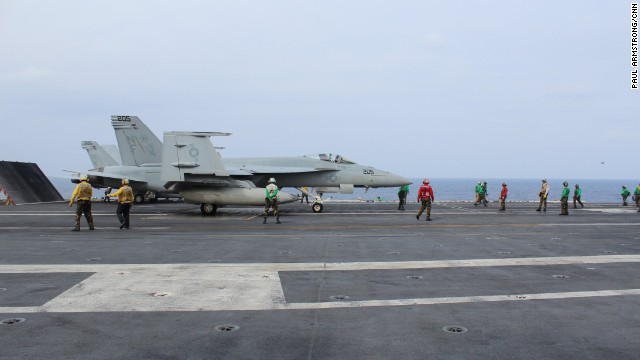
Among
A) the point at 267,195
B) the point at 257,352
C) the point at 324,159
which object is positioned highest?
the point at 324,159

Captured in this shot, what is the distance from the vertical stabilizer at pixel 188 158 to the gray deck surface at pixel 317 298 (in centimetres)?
858

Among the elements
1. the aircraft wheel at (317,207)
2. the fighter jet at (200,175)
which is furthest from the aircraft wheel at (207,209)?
the aircraft wheel at (317,207)

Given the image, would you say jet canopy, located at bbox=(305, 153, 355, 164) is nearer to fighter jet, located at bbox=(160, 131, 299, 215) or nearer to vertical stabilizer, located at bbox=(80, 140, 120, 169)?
fighter jet, located at bbox=(160, 131, 299, 215)

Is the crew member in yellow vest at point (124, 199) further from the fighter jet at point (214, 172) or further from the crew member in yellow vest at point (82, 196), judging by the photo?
the fighter jet at point (214, 172)

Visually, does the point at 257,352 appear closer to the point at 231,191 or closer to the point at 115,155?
the point at 231,191

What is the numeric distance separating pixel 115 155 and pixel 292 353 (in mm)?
52446

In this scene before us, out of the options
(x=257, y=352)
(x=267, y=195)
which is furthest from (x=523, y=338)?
(x=267, y=195)

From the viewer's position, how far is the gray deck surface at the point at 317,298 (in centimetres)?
556

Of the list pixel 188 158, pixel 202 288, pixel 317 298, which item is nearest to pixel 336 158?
pixel 188 158

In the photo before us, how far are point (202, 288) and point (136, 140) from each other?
2704 cm

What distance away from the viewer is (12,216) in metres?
24.1

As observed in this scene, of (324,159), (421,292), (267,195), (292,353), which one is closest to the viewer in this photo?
(292,353)

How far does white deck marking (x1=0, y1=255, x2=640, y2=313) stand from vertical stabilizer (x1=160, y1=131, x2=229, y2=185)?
1334 cm

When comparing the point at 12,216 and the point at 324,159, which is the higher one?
the point at 324,159
